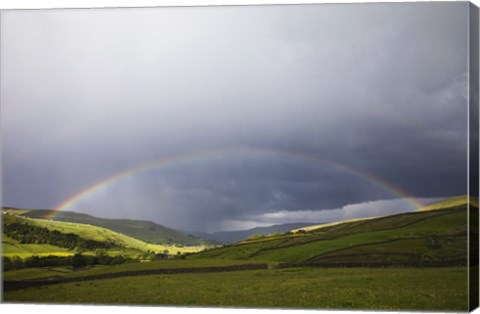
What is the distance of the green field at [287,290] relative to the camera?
21562 millimetres

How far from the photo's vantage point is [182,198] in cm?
2298

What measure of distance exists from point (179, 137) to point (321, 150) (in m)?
3.14

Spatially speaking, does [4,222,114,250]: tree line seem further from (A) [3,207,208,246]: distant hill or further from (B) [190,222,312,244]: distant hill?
(B) [190,222,312,244]: distant hill

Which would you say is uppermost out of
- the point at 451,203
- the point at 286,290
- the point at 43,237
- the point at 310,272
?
the point at 451,203

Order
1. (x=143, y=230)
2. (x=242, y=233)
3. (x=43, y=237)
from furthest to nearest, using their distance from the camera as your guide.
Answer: (x=43, y=237) < (x=143, y=230) < (x=242, y=233)

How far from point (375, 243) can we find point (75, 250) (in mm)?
6749

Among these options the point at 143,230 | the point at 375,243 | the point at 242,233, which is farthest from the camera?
the point at 143,230

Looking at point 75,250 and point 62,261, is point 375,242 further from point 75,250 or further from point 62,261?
point 62,261

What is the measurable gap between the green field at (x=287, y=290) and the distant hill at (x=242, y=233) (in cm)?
77

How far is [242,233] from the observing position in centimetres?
2281

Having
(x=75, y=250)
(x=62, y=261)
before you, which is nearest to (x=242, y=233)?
(x=75, y=250)

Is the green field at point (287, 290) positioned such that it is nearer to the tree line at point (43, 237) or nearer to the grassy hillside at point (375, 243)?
the grassy hillside at point (375, 243)

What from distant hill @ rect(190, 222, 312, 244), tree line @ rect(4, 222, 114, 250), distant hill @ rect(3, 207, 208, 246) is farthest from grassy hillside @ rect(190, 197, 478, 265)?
tree line @ rect(4, 222, 114, 250)

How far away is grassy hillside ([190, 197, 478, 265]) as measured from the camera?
21641mm
